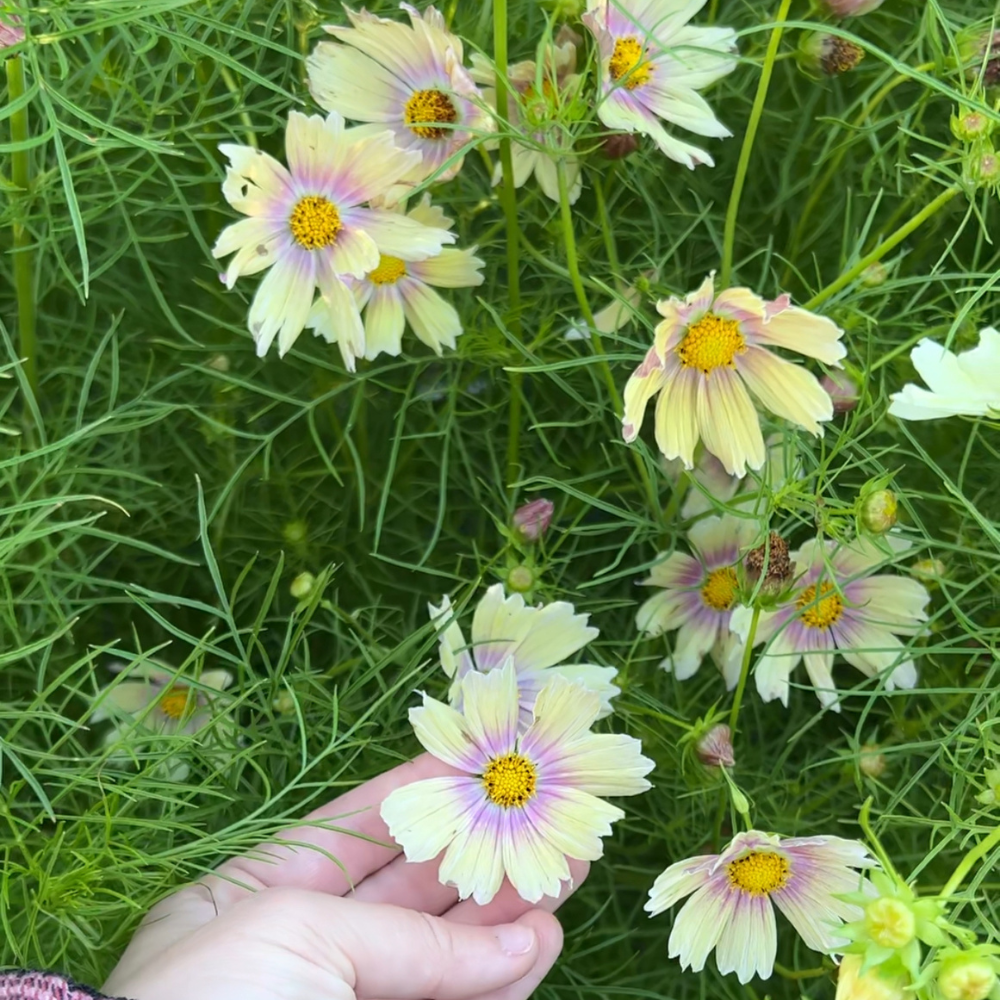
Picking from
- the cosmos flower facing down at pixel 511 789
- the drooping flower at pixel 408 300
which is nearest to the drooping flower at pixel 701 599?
the cosmos flower facing down at pixel 511 789

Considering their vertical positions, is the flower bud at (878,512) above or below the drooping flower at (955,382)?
below

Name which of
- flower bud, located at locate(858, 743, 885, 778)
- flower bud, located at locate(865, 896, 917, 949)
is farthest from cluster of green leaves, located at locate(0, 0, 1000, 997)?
flower bud, located at locate(865, 896, 917, 949)

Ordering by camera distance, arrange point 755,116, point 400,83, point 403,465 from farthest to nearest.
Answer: point 403,465, point 400,83, point 755,116

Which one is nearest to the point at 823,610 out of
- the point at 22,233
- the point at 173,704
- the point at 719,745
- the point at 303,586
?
the point at 719,745

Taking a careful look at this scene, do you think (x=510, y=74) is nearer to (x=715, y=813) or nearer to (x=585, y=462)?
(x=585, y=462)

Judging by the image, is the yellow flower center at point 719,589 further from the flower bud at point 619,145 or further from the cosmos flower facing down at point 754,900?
the flower bud at point 619,145

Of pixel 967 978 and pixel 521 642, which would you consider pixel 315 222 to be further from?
pixel 967 978

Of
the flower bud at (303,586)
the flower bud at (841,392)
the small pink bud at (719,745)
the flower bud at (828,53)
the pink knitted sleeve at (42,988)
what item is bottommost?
the pink knitted sleeve at (42,988)
